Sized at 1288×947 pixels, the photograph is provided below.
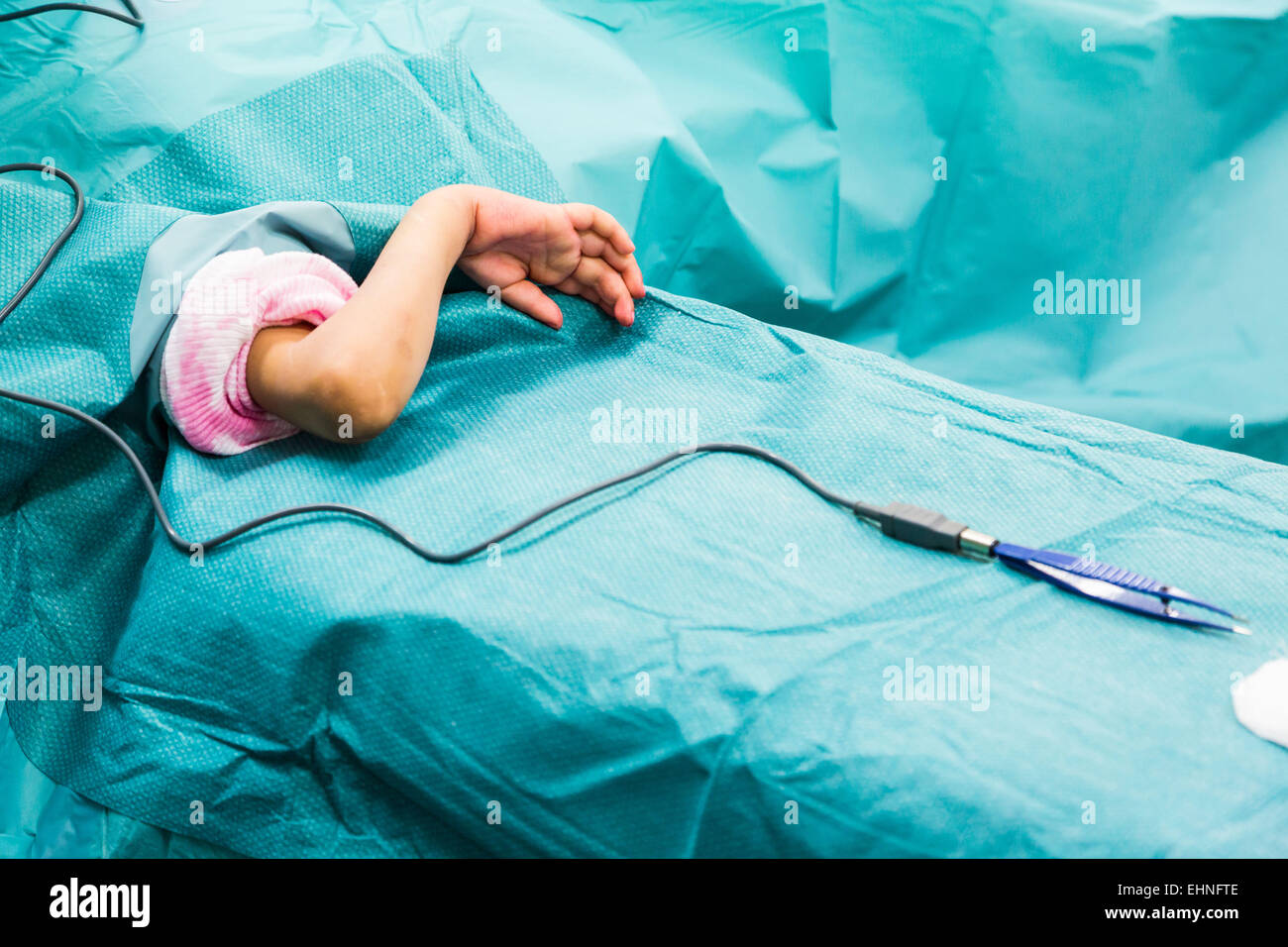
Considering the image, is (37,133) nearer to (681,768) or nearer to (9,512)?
(9,512)

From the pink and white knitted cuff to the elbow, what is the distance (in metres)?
0.08

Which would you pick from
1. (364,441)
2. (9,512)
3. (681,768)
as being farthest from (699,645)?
(9,512)

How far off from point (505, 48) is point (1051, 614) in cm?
92

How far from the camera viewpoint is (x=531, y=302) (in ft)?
3.32

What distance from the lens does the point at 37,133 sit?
99cm

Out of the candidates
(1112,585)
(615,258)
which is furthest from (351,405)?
(1112,585)

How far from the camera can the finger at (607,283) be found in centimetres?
103

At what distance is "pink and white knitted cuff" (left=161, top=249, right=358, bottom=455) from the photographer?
32.4 inches

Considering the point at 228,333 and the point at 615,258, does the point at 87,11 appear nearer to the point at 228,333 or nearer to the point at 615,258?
the point at 228,333

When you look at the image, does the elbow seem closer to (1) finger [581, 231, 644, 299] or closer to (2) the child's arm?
(2) the child's arm

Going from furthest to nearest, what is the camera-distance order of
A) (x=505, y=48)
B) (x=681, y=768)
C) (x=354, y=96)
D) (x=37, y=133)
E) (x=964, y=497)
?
(x=505, y=48) < (x=354, y=96) < (x=37, y=133) < (x=964, y=497) < (x=681, y=768)

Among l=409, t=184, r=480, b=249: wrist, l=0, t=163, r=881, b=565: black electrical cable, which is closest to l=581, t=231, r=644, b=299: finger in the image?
l=409, t=184, r=480, b=249: wrist

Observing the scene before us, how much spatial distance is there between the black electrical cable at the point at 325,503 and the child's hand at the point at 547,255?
0.23m

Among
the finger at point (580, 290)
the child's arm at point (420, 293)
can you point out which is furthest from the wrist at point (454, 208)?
the finger at point (580, 290)
